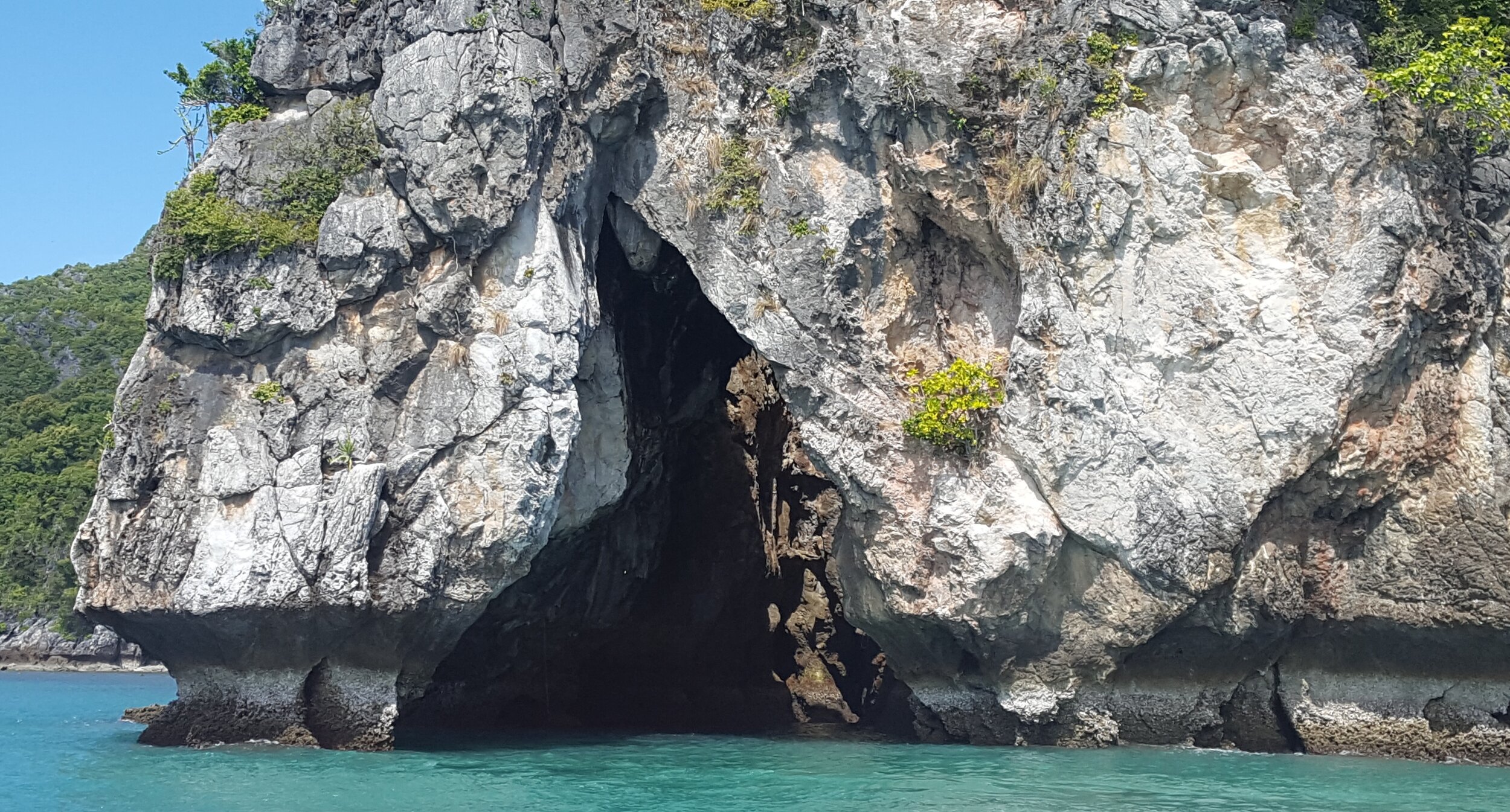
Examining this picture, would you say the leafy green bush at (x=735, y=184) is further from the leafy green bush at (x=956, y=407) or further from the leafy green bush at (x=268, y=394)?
the leafy green bush at (x=268, y=394)

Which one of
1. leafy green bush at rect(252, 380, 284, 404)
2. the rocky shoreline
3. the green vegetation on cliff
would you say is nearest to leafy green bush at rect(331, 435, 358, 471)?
leafy green bush at rect(252, 380, 284, 404)

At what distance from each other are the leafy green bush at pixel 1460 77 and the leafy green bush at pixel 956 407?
18.3ft

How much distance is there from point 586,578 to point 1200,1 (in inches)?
454

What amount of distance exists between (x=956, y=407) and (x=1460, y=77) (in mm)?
6927

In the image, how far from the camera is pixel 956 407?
51.2 ft

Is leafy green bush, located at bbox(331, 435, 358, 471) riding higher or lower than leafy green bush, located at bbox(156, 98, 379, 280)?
lower

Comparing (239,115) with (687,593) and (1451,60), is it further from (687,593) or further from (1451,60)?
(1451,60)

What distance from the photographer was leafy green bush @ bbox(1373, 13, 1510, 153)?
1477 cm

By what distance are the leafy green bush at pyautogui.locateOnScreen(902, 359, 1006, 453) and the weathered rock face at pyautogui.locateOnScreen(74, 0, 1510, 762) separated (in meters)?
0.25

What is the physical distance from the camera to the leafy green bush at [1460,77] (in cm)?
1477

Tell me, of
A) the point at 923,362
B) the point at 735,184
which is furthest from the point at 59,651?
the point at 923,362

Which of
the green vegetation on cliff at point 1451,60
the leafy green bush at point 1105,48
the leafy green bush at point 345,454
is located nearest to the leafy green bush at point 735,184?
the leafy green bush at point 1105,48

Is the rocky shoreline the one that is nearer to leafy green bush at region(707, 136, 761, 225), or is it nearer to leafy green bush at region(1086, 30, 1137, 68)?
leafy green bush at region(707, 136, 761, 225)

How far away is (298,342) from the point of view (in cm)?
1584
